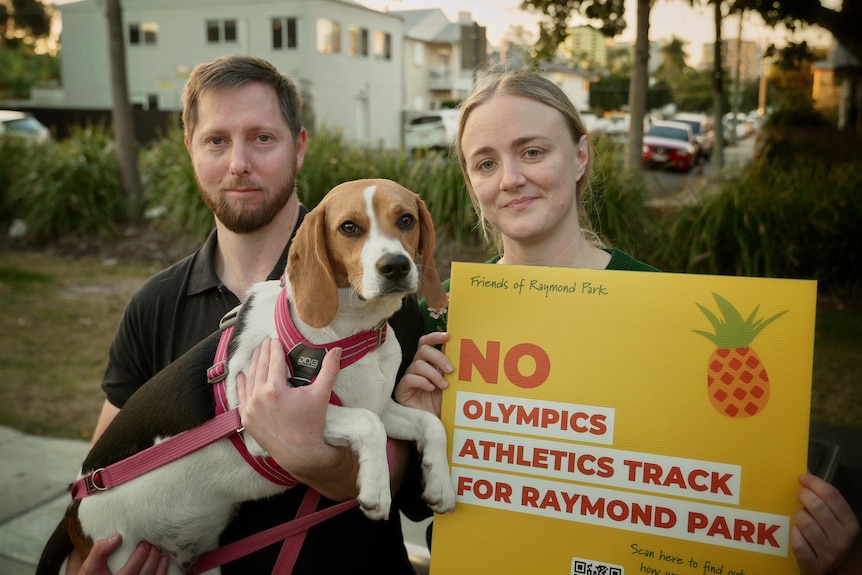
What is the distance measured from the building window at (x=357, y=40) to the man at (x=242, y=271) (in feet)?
89.8

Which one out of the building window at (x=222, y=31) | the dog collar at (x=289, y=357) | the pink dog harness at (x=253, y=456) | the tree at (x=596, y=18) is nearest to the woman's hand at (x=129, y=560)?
the pink dog harness at (x=253, y=456)

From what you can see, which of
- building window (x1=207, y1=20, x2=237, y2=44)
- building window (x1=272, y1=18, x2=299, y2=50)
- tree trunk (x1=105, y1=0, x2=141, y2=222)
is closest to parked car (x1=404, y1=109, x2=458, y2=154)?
tree trunk (x1=105, y1=0, x2=141, y2=222)

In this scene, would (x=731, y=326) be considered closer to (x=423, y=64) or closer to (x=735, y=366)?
(x=735, y=366)

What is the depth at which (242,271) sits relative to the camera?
250cm

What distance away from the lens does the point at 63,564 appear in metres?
2.21

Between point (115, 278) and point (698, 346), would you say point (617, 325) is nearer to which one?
point (698, 346)

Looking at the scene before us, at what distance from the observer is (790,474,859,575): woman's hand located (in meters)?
A: 1.51

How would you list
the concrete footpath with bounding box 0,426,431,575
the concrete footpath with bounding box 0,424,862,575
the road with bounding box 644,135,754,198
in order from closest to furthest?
the concrete footpath with bounding box 0,424,862,575, the concrete footpath with bounding box 0,426,431,575, the road with bounding box 644,135,754,198

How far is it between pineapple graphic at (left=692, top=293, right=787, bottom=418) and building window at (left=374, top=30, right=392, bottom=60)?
29.9 m

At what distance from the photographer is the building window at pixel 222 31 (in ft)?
99.2

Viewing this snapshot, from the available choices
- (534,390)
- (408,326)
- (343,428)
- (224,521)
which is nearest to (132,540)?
(224,521)

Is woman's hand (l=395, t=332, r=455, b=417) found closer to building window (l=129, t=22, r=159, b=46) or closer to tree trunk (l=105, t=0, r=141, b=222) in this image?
tree trunk (l=105, t=0, r=141, b=222)

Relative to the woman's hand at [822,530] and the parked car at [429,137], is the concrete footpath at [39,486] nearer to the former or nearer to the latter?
the woman's hand at [822,530]

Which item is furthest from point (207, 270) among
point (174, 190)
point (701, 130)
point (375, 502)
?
point (174, 190)
